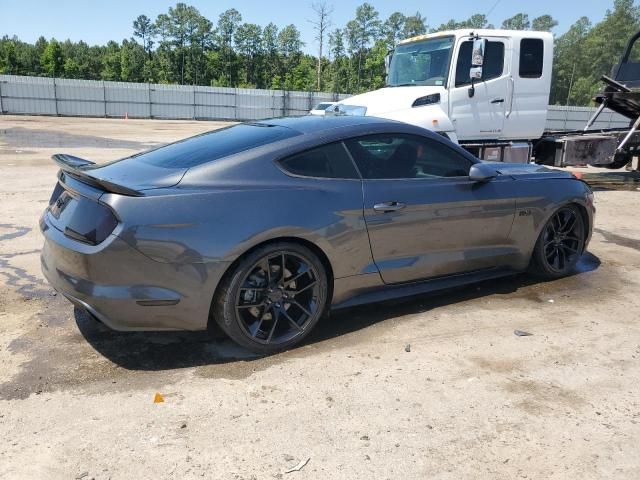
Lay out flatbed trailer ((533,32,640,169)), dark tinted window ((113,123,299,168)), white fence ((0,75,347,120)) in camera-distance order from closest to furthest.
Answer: dark tinted window ((113,123,299,168))
flatbed trailer ((533,32,640,169))
white fence ((0,75,347,120))

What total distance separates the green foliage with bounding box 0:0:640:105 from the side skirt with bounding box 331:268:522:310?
6289 centimetres

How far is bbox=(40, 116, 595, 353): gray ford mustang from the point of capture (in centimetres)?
316

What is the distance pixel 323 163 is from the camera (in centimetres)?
378

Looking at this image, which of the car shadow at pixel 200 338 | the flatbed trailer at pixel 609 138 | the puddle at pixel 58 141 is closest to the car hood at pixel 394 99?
the flatbed trailer at pixel 609 138

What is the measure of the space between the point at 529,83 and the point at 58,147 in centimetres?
1303

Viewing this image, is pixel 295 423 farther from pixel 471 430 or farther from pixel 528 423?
pixel 528 423

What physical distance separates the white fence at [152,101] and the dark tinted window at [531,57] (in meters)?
25.1

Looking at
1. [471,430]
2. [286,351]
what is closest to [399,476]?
[471,430]

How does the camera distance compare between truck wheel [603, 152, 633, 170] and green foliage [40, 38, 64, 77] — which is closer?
truck wheel [603, 152, 633, 170]

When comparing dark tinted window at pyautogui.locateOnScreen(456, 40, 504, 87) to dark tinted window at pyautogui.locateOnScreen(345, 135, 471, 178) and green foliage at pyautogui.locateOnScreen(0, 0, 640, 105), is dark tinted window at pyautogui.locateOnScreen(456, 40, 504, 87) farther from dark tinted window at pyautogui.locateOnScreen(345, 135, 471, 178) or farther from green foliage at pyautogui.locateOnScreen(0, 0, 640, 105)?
green foliage at pyautogui.locateOnScreen(0, 0, 640, 105)

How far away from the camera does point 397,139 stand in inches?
165

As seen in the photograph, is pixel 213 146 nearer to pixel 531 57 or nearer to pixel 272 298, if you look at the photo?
pixel 272 298

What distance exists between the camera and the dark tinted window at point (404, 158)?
156 inches

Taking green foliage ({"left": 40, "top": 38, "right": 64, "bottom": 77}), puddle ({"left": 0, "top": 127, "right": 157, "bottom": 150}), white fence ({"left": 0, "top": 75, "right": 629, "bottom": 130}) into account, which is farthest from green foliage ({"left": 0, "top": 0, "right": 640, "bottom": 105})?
puddle ({"left": 0, "top": 127, "right": 157, "bottom": 150})
